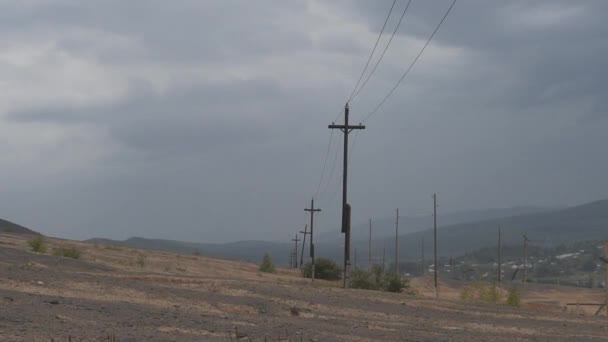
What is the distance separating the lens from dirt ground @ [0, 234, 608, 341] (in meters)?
16.2

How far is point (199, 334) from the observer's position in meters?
16.5

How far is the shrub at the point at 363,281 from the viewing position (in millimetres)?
44656

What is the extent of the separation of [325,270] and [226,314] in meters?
56.7

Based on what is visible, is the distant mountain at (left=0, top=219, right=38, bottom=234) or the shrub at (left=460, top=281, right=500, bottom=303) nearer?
the shrub at (left=460, top=281, right=500, bottom=303)

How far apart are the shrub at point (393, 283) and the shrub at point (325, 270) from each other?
29222mm

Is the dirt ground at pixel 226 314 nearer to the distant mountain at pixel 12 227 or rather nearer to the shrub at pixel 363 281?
the shrub at pixel 363 281

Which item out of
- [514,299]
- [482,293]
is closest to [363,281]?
[482,293]

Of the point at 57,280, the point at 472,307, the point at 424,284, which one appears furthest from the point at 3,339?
the point at 424,284

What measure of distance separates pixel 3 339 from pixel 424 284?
2711 inches

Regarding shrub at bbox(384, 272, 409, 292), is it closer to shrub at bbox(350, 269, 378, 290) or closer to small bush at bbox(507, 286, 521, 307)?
shrub at bbox(350, 269, 378, 290)

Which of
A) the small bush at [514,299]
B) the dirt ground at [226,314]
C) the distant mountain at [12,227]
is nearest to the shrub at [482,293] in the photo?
the small bush at [514,299]

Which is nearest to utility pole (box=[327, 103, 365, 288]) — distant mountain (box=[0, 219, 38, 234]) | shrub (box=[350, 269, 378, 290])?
shrub (box=[350, 269, 378, 290])

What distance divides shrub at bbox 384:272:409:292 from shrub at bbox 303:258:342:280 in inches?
1150

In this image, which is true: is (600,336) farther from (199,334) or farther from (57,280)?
(57,280)
